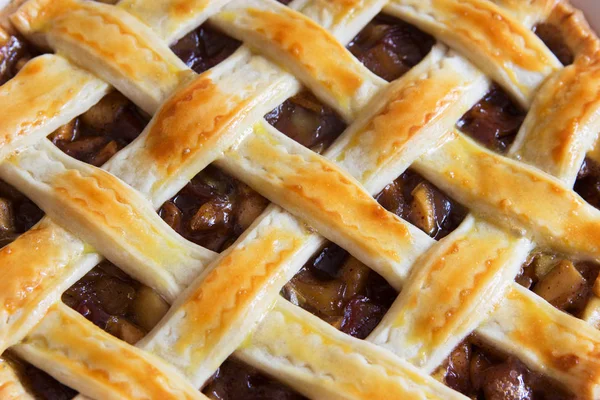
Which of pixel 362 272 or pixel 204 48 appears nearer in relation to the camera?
pixel 362 272

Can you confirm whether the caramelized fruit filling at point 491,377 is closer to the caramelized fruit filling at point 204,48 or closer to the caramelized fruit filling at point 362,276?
the caramelized fruit filling at point 362,276

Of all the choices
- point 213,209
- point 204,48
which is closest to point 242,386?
point 213,209

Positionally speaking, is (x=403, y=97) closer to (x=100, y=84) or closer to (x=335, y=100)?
(x=335, y=100)

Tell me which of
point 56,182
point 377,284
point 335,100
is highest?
point 335,100

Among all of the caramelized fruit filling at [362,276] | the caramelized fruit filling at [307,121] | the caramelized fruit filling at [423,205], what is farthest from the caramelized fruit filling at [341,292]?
the caramelized fruit filling at [307,121]

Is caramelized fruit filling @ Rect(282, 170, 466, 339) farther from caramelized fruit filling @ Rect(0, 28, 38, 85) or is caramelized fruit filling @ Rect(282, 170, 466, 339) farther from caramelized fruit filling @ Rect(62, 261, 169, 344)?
caramelized fruit filling @ Rect(0, 28, 38, 85)

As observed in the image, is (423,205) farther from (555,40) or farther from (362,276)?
(555,40)

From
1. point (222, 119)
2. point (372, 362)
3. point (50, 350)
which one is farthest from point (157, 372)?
point (222, 119)
